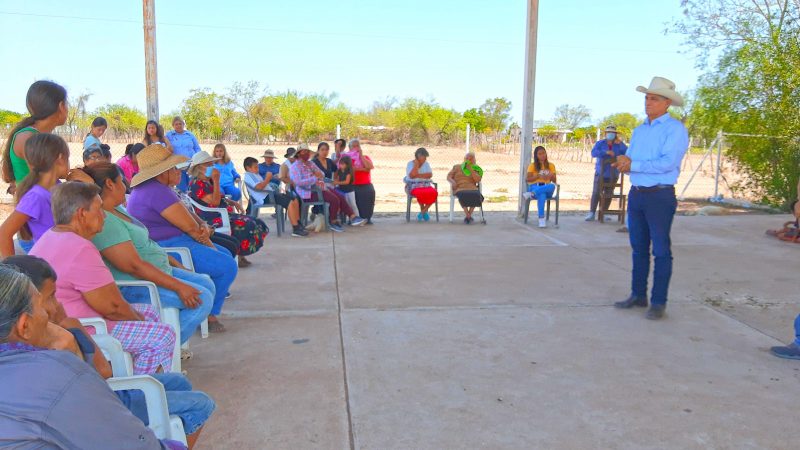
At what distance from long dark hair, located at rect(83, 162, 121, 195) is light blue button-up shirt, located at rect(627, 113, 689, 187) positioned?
357 centimetres

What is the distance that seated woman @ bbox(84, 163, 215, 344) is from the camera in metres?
3.14

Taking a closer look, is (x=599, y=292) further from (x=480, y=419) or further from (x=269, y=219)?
(x=269, y=219)

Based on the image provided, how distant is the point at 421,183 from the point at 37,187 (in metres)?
7.20

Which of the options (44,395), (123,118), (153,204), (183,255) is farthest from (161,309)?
(123,118)

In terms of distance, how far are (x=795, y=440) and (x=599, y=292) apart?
262cm

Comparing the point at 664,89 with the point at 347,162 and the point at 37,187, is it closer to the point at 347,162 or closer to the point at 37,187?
the point at 37,187

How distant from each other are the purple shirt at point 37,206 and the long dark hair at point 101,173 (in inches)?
10.9

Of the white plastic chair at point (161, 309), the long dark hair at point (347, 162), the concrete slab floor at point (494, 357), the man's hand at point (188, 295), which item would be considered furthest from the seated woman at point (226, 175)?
the white plastic chair at point (161, 309)

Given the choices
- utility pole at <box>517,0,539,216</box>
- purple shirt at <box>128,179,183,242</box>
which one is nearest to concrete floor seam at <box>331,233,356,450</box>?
purple shirt at <box>128,179,183,242</box>

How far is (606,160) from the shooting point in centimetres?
998

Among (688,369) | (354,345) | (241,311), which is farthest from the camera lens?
(241,311)

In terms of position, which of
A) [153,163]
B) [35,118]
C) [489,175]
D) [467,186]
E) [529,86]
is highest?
[529,86]

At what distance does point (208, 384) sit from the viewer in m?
3.45

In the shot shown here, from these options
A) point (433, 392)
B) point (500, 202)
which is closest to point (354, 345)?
point (433, 392)
